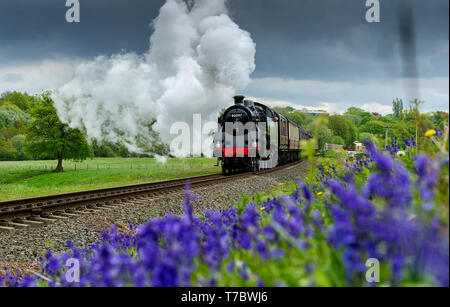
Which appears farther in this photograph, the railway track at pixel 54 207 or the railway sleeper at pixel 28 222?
the railway track at pixel 54 207

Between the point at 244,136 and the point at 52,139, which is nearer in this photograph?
the point at 244,136

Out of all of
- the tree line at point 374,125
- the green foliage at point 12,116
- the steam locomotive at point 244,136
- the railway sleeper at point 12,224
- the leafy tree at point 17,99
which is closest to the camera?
the tree line at point 374,125

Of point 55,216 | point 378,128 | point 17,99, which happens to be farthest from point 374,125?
point 17,99

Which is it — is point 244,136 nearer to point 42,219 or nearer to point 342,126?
point 42,219

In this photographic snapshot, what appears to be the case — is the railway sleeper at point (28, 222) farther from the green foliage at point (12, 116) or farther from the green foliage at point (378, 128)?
the green foliage at point (12, 116)

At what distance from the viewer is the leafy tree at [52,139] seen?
34.0m

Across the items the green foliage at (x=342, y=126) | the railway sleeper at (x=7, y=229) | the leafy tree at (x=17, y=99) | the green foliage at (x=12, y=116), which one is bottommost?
the railway sleeper at (x=7, y=229)

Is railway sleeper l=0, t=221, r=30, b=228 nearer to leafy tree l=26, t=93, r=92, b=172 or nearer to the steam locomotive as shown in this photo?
the steam locomotive

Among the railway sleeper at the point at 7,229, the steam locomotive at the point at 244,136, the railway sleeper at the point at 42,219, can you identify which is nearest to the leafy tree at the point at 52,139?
the steam locomotive at the point at 244,136

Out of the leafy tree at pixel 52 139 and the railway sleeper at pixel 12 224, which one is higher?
the leafy tree at pixel 52 139

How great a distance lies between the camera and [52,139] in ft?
114

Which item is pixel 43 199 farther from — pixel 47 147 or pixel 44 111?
pixel 44 111

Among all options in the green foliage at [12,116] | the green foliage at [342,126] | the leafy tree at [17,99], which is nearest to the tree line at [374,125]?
the green foliage at [342,126]

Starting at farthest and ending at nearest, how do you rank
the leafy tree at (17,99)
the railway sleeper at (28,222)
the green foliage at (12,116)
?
1. the leafy tree at (17,99)
2. the green foliage at (12,116)
3. the railway sleeper at (28,222)
